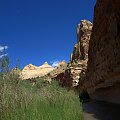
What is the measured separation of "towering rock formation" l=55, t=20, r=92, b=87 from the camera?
4559 centimetres

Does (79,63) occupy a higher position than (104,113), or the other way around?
(79,63)

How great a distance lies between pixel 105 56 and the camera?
2120 centimetres

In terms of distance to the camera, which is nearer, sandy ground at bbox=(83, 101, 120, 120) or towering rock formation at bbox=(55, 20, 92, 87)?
sandy ground at bbox=(83, 101, 120, 120)

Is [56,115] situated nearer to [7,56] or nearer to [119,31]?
[7,56]

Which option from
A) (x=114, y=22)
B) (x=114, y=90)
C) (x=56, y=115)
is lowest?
(x=56, y=115)

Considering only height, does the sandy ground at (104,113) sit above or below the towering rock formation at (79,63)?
below

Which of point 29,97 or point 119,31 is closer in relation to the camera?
point 29,97

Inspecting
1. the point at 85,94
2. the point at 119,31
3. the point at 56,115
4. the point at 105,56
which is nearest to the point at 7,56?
the point at 56,115

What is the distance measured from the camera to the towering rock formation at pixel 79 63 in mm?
45594

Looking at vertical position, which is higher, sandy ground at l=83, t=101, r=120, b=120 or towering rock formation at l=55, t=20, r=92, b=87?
towering rock formation at l=55, t=20, r=92, b=87

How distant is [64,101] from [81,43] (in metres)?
52.6

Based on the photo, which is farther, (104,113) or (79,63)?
(79,63)

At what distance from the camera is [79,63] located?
49.4 metres

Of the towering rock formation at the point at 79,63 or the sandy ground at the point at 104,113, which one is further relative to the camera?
the towering rock formation at the point at 79,63
